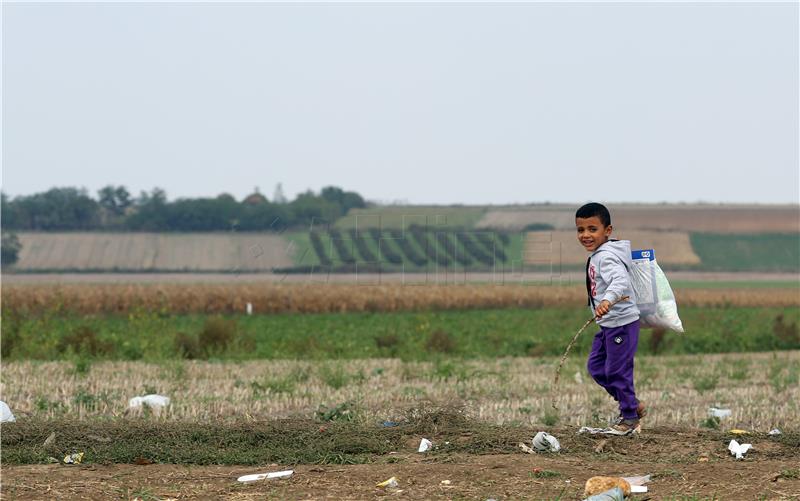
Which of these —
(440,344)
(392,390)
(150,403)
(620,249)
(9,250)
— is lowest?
(440,344)

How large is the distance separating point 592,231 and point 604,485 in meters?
2.87

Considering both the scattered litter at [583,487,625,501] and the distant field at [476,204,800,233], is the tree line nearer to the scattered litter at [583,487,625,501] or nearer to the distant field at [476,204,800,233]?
the distant field at [476,204,800,233]

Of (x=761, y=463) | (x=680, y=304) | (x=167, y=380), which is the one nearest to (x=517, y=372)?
(x=167, y=380)

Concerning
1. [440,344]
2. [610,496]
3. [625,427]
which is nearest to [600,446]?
[625,427]

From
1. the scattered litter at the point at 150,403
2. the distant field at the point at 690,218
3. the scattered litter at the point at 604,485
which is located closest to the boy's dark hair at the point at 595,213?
the scattered litter at the point at 604,485

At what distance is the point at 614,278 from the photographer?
27.2ft

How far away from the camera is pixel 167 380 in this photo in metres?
13.9

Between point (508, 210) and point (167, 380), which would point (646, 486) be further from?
point (508, 210)

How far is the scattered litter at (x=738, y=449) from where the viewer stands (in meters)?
7.86

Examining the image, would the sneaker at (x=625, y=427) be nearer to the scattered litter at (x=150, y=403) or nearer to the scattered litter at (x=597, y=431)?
the scattered litter at (x=597, y=431)

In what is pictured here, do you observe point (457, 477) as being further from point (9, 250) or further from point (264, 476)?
point (9, 250)

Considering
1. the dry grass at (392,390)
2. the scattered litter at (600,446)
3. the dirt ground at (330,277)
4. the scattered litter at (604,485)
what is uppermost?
the scattered litter at (604,485)

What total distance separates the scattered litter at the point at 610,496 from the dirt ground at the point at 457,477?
362 mm

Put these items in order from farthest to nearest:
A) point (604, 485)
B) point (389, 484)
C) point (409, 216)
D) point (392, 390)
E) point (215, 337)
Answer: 1. point (409, 216)
2. point (215, 337)
3. point (392, 390)
4. point (389, 484)
5. point (604, 485)
